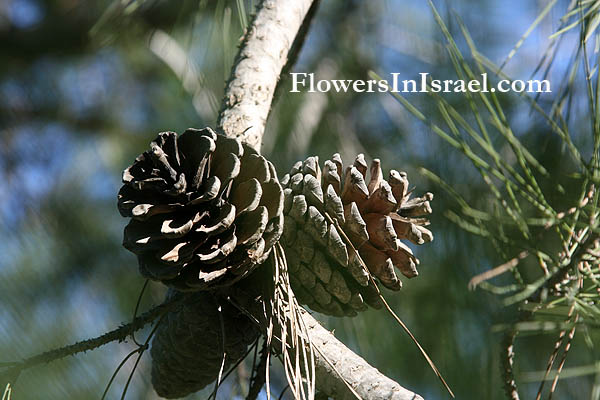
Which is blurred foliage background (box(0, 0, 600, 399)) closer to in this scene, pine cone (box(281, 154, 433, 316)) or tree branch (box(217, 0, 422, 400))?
tree branch (box(217, 0, 422, 400))

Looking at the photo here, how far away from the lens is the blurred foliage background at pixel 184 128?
3.67ft

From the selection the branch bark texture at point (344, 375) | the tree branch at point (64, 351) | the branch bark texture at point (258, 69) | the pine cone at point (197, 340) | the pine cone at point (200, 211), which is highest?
the branch bark texture at point (258, 69)

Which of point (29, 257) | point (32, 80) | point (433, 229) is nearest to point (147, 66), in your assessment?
point (32, 80)

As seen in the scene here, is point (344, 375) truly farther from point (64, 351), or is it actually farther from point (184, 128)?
point (184, 128)

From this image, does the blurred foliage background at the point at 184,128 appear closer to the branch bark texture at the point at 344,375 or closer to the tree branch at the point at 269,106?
the tree branch at the point at 269,106

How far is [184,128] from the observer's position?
1735mm

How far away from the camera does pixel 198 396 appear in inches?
44.0

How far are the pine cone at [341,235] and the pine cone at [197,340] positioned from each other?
6 cm

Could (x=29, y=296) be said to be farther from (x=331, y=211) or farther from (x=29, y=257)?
(x=331, y=211)

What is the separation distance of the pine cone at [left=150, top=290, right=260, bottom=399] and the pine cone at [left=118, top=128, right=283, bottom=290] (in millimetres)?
57

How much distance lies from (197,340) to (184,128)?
1.25m

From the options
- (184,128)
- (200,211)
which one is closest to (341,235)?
(200,211)

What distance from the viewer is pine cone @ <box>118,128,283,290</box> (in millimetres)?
485

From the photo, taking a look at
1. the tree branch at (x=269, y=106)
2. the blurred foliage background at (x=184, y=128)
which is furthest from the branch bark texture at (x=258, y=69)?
the blurred foliage background at (x=184, y=128)
